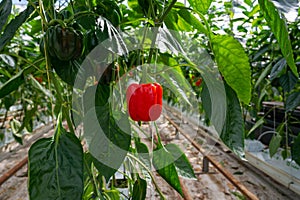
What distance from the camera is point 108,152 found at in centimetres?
47

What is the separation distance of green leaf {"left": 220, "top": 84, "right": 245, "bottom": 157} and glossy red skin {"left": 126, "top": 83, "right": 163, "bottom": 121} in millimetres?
136

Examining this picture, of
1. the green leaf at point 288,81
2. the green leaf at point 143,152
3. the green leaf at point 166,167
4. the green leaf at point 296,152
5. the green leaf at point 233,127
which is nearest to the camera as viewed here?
the green leaf at point 233,127

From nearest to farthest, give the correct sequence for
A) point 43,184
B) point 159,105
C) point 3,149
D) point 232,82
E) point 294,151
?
1. point 43,184
2. point 232,82
3. point 159,105
4. point 294,151
5. point 3,149

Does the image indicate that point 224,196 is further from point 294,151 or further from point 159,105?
point 159,105

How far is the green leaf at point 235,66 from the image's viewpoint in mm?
506

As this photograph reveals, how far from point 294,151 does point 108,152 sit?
84 cm

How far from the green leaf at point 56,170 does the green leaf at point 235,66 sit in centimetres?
26

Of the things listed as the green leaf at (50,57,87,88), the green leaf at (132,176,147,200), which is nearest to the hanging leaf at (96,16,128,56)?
the green leaf at (50,57,87,88)

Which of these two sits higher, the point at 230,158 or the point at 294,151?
the point at 294,151

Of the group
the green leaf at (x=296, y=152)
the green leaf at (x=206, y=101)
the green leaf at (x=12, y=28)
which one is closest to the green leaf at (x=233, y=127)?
the green leaf at (x=206, y=101)

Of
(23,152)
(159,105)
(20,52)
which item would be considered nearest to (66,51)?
(159,105)

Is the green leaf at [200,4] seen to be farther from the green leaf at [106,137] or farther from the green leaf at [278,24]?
the green leaf at [106,137]

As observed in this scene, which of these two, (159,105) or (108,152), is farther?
(159,105)

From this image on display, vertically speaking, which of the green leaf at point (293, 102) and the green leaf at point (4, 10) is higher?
the green leaf at point (4, 10)
